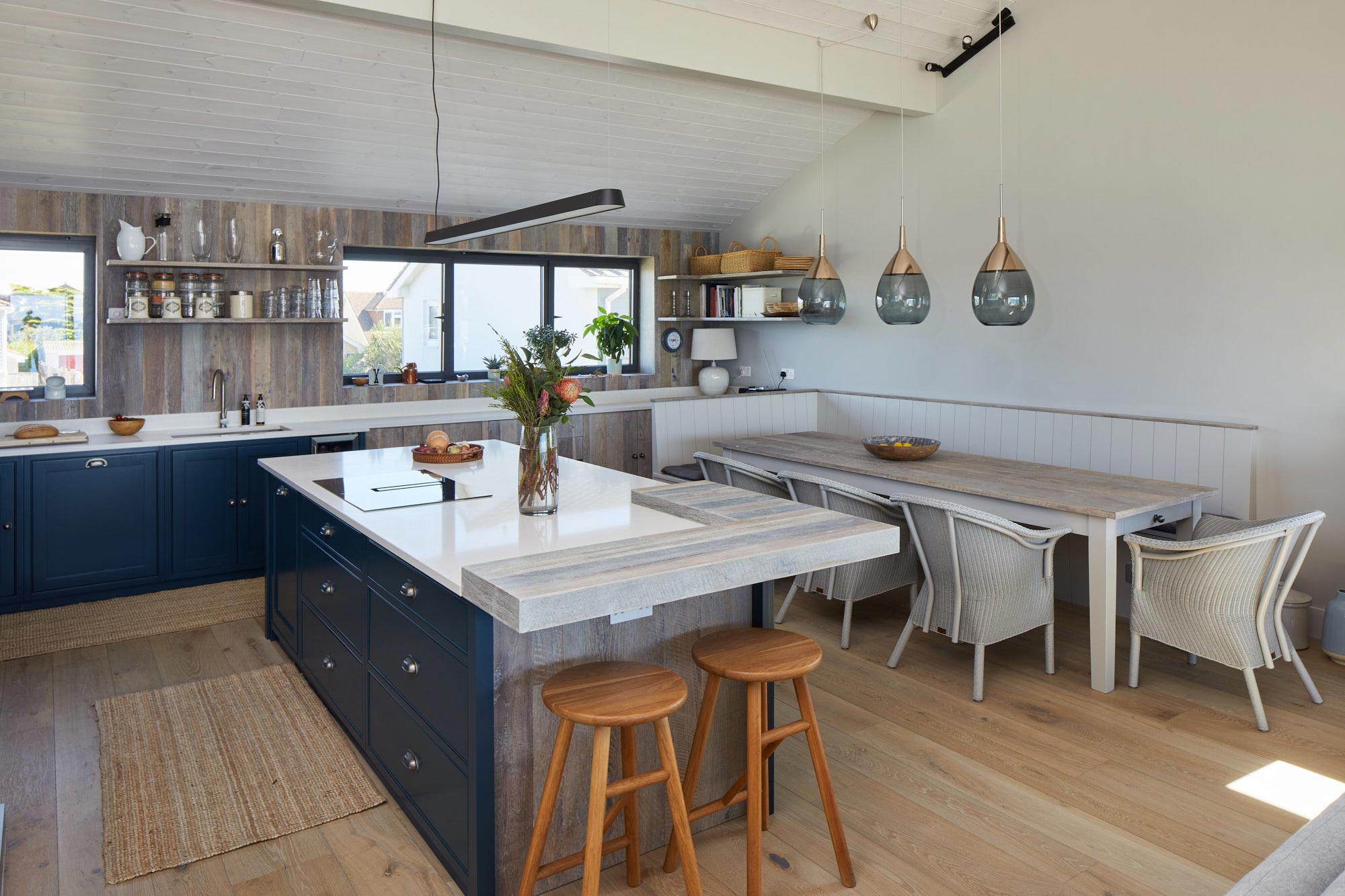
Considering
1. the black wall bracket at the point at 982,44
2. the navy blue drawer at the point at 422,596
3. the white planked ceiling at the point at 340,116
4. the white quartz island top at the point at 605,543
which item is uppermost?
the black wall bracket at the point at 982,44

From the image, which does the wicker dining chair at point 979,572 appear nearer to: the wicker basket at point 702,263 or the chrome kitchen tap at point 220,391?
the wicker basket at point 702,263

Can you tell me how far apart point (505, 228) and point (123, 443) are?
8.91 feet

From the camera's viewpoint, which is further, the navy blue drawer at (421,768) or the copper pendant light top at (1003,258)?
the copper pendant light top at (1003,258)

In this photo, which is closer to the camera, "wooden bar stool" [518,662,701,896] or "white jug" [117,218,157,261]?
"wooden bar stool" [518,662,701,896]

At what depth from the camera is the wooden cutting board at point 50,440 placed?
456 cm

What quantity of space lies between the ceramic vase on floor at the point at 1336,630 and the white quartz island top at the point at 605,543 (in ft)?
8.09

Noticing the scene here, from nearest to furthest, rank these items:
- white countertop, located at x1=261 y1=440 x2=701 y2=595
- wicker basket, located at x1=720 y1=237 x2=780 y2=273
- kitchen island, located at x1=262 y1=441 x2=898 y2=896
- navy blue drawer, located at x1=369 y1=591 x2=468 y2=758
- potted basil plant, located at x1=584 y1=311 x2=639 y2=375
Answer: kitchen island, located at x1=262 y1=441 x2=898 y2=896
navy blue drawer, located at x1=369 y1=591 x2=468 y2=758
white countertop, located at x1=261 y1=440 x2=701 y2=595
wicker basket, located at x1=720 y1=237 x2=780 y2=273
potted basil plant, located at x1=584 y1=311 x2=639 y2=375

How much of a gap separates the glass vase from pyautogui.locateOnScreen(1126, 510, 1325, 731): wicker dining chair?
215cm

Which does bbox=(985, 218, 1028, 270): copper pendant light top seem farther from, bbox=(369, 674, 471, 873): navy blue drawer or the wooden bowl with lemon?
bbox=(369, 674, 471, 873): navy blue drawer

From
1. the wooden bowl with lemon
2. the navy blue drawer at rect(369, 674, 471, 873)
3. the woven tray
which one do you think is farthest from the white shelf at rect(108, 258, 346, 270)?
the wooden bowl with lemon

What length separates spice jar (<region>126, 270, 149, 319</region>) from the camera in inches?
194

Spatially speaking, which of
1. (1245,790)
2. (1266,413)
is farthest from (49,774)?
(1266,413)

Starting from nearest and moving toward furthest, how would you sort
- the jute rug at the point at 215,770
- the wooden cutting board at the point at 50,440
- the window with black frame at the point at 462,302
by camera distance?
the jute rug at the point at 215,770
the wooden cutting board at the point at 50,440
the window with black frame at the point at 462,302

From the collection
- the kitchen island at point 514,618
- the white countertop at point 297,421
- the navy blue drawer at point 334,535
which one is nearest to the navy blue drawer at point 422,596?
the kitchen island at point 514,618
